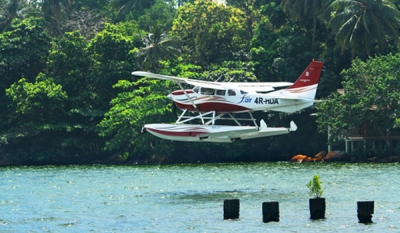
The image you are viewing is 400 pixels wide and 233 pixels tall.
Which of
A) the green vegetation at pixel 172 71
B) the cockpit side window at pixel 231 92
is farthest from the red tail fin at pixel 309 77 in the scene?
the green vegetation at pixel 172 71

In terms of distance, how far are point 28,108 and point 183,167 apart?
14.9 metres

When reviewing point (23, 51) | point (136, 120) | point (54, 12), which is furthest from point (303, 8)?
point (54, 12)

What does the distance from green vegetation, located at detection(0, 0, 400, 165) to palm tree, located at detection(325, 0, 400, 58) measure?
0.09m

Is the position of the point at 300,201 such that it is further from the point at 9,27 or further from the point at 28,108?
the point at 9,27

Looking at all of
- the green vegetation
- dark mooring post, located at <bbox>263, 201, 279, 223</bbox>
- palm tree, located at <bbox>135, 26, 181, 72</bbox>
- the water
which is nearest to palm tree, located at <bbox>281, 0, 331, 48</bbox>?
the green vegetation

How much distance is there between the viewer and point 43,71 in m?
81.7

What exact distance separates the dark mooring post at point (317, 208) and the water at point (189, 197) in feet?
1.02

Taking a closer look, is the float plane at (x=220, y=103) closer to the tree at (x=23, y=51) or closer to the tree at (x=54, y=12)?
the tree at (x=23, y=51)

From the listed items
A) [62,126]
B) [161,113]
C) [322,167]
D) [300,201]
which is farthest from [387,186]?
[62,126]

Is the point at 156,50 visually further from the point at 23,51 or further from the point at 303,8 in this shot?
the point at 303,8

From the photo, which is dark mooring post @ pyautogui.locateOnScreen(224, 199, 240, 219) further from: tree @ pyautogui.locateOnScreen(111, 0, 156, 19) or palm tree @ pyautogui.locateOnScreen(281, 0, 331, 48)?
tree @ pyautogui.locateOnScreen(111, 0, 156, 19)

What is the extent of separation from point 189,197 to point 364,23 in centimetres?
3256

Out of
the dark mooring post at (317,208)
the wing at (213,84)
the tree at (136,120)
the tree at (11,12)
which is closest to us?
the dark mooring post at (317,208)

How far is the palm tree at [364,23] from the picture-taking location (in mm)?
71438
